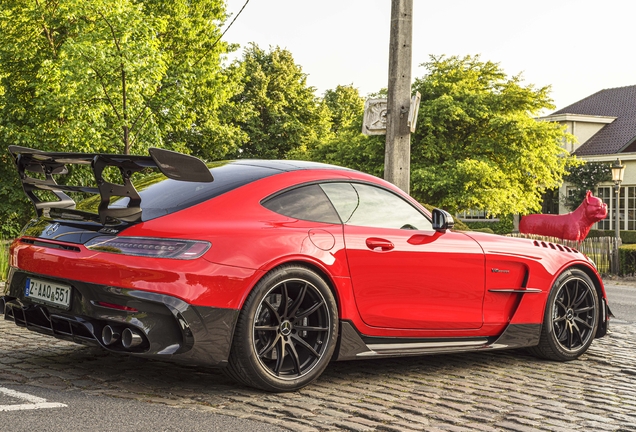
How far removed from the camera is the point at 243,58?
55.0m

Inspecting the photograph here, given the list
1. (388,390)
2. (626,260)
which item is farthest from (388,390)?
(626,260)

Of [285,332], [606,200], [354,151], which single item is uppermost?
[354,151]

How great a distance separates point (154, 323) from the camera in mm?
4586

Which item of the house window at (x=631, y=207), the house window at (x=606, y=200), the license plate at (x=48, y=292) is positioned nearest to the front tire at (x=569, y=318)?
the license plate at (x=48, y=292)

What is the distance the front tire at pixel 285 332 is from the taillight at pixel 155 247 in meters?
0.42

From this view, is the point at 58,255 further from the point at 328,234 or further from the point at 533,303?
the point at 533,303

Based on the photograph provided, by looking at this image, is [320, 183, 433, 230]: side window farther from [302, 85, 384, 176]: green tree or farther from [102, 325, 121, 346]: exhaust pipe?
[302, 85, 384, 176]: green tree

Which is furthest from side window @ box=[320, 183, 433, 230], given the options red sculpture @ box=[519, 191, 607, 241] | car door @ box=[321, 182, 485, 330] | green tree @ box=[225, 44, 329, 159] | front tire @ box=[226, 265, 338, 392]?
green tree @ box=[225, 44, 329, 159]

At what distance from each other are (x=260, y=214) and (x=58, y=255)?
3.95 feet

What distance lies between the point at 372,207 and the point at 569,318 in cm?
223

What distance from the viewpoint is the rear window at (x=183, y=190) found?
197 inches

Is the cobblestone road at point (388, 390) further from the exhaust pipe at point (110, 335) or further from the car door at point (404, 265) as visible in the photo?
the car door at point (404, 265)

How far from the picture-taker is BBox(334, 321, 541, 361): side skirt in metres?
5.29

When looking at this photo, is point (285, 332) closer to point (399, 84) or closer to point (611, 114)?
point (399, 84)
